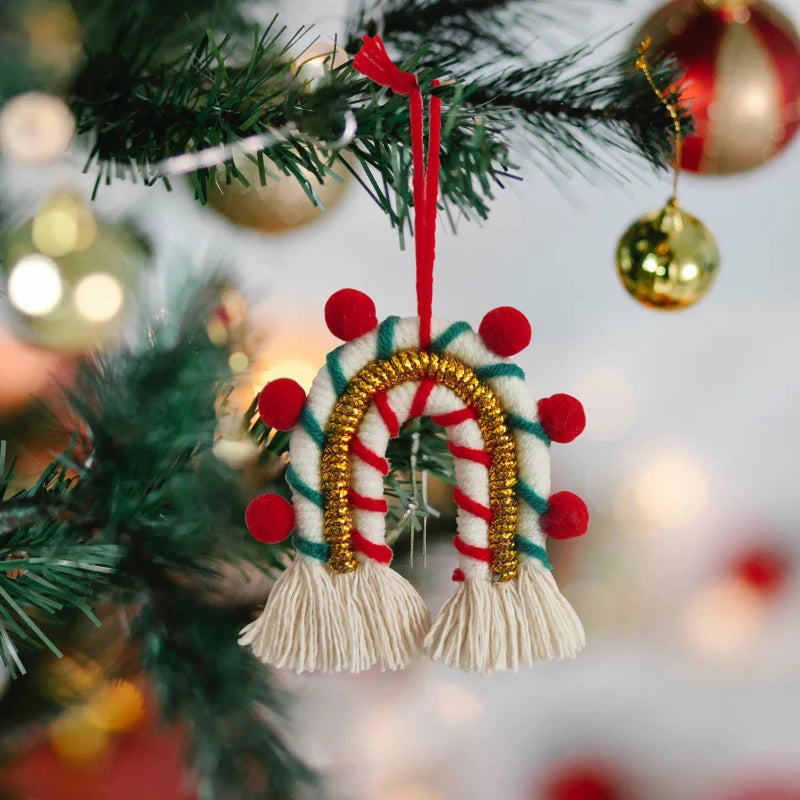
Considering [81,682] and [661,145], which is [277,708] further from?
[661,145]

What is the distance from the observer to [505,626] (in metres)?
0.36

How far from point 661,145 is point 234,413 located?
0.30 m

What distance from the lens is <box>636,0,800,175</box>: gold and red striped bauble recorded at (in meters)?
0.52

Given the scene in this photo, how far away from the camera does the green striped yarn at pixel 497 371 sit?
369mm

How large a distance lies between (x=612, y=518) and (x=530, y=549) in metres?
0.47

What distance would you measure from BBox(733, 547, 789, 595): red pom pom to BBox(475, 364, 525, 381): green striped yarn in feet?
1.84

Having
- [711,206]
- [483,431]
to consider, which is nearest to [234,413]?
[483,431]

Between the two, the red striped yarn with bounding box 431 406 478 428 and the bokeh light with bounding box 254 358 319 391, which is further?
the bokeh light with bounding box 254 358 319 391

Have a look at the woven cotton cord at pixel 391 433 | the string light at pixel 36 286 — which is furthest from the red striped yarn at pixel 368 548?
the string light at pixel 36 286

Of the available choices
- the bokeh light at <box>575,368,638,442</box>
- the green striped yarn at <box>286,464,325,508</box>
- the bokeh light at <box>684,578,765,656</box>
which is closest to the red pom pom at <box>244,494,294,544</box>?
the green striped yarn at <box>286,464,325,508</box>

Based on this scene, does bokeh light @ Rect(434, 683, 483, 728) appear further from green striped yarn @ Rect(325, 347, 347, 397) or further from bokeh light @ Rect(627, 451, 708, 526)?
green striped yarn @ Rect(325, 347, 347, 397)

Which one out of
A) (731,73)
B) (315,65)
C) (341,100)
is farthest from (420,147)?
(731,73)

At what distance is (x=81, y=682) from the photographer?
2.08 ft

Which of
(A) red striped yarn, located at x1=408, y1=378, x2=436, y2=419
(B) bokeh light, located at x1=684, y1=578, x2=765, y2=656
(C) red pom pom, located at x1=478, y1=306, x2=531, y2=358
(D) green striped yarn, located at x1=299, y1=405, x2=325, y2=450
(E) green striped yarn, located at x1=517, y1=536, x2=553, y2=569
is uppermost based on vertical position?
(C) red pom pom, located at x1=478, y1=306, x2=531, y2=358
